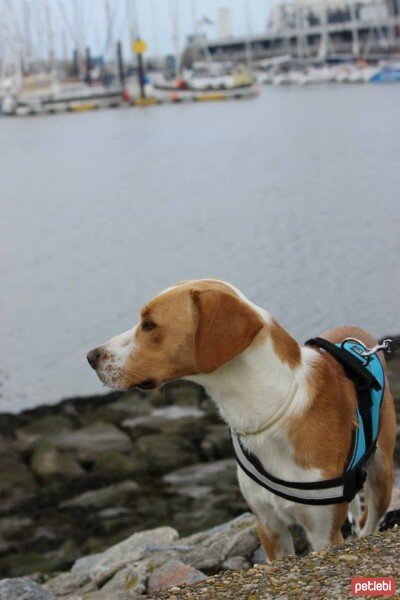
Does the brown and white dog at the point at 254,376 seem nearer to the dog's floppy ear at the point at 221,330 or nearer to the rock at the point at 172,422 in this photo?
the dog's floppy ear at the point at 221,330

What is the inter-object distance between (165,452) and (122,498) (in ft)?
4.64

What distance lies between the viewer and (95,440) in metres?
13.5

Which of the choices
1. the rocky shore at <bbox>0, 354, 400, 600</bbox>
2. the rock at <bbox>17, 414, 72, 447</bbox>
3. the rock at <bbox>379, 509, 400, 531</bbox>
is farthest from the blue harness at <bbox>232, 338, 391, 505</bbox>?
the rock at <bbox>17, 414, 72, 447</bbox>

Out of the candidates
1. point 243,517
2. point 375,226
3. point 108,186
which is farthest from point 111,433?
point 108,186

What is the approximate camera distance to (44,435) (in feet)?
46.6

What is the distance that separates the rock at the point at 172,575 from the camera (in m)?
6.61

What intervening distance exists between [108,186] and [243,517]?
A: 42682mm

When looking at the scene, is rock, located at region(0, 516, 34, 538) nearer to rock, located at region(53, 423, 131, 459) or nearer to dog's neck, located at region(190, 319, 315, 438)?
rock, located at region(53, 423, 131, 459)

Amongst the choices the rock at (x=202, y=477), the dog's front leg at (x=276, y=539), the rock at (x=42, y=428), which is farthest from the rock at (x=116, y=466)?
the dog's front leg at (x=276, y=539)

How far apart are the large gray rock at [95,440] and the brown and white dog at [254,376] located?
8.10 metres

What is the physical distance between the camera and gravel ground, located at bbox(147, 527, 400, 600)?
4312 millimetres

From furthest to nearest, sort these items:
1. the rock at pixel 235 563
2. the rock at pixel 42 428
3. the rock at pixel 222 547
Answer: the rock at pixel 42 428, the rock at pixel 222 547, the rock at pixel 235 563

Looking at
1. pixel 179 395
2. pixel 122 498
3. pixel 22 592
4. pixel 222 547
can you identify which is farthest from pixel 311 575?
pixel 179 395

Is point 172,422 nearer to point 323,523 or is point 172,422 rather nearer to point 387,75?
point 323,523
